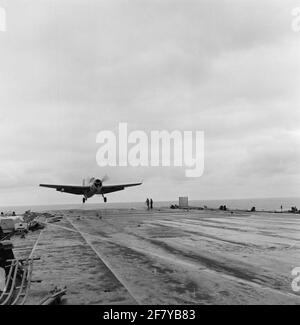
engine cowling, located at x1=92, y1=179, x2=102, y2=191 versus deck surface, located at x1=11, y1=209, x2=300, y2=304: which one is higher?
engine cowling, located at x1=92, y1=179, x2=102, y2=191

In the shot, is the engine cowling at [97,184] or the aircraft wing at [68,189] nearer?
the engine cowling at [97,184]

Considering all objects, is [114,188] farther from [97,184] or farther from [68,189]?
[97,184]

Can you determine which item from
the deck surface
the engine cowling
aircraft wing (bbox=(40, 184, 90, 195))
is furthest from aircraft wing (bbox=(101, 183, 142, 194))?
the deck surface

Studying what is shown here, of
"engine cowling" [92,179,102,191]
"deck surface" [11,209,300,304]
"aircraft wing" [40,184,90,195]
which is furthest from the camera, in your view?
"aircraft wing" [40,184,90,195]

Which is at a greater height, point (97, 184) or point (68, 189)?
point (97, 184)

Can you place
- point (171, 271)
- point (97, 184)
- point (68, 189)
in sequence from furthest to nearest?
point (68, 189), point (97, 184), point (171, 271)

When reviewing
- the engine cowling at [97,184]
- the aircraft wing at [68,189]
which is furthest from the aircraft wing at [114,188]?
the engine cowling at [97,184]

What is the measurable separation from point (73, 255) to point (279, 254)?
29.7ft

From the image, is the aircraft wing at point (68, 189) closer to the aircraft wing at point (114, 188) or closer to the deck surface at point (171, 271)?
the aircraft wing at point (114, 188)

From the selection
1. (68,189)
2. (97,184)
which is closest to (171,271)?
(97,184)

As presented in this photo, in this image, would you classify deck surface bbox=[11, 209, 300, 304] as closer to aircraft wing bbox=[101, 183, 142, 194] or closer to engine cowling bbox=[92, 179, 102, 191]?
engine cowling bbox=[92, 179, 102, 191]

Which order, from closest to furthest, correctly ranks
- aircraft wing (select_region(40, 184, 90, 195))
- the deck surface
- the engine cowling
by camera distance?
the deck surface → the engine cowling → aircraft wing (select_region(40, 184, 90, 195))
